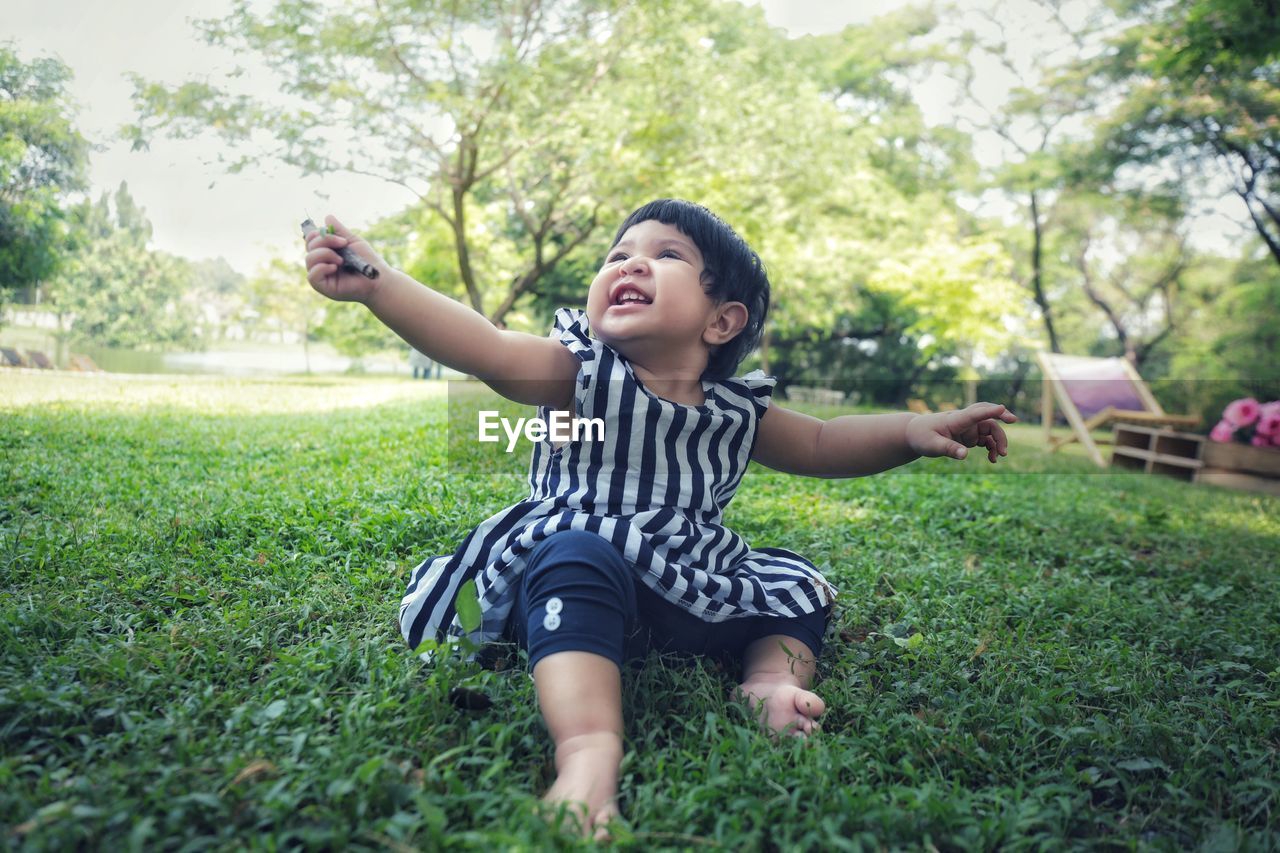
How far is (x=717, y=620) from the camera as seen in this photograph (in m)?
1.56

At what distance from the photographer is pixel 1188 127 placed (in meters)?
11.9

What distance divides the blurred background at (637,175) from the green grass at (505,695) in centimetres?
83

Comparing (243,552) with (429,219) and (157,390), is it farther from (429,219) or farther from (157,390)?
(429,219)

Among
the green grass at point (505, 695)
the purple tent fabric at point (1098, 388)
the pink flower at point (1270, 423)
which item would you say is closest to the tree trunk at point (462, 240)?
the purple tent fabric at point (1098, 388)

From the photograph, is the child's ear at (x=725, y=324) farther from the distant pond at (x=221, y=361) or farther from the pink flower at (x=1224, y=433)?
the pink flower at (x=1224, y=433)

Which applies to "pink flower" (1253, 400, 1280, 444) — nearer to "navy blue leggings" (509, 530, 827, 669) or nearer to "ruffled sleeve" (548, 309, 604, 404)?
"navy blue leggings" (509, 530, 827, 669)

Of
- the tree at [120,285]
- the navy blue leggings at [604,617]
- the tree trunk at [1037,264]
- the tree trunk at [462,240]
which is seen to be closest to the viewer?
the navy blue leggings at [604,617]

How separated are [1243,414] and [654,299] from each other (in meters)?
7.67

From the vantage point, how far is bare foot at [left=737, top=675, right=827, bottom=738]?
1.34m

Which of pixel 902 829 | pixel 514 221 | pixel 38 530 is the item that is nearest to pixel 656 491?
pixel 902 829

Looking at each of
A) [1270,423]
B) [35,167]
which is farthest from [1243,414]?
[35,167]

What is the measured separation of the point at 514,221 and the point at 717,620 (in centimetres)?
1216

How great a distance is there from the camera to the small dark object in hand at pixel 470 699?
1295 millimetres

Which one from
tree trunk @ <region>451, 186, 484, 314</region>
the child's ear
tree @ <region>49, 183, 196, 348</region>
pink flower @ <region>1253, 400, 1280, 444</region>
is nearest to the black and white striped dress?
the child's ear
